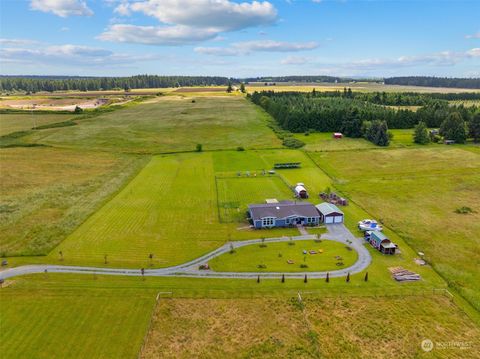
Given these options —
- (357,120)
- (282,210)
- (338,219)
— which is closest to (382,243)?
(338,219)

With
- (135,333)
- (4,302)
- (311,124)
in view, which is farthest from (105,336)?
(311,124)

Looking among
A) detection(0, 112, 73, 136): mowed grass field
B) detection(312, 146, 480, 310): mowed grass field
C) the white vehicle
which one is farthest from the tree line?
detection(0, 112, 73, 136): mowed grass field

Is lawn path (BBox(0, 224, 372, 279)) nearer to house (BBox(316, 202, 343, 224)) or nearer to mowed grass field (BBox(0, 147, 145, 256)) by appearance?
mowed grass field (BBox(0, 147, 145, 256))

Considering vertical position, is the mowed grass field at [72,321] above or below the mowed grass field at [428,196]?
below

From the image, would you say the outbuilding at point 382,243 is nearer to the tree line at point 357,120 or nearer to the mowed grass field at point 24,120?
the tree line at point 357,120

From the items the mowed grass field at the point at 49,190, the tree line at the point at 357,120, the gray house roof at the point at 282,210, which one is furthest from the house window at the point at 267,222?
the tree line at the point at 357,120

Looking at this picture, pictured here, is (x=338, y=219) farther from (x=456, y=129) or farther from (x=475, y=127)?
(x=475, y=127)
